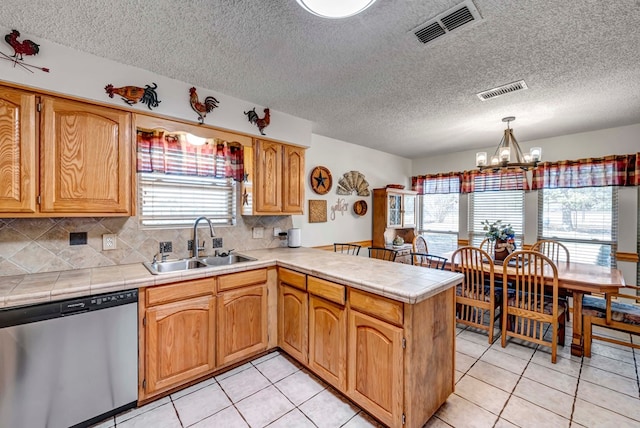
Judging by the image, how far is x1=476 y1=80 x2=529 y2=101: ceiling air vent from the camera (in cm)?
237

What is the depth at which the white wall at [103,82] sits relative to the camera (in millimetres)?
1778

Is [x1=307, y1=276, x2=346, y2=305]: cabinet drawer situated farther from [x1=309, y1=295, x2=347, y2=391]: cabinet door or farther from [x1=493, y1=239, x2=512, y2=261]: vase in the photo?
[x1=493, y1=239, x2=512, y2=261]: vase

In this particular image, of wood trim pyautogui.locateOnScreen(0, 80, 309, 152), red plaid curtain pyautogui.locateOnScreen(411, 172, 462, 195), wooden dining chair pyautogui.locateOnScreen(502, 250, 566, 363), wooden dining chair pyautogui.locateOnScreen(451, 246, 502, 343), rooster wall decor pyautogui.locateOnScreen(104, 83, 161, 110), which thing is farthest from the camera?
red plaid curtain pyautogui.locateOnScreen(411, 172, 462, 195)

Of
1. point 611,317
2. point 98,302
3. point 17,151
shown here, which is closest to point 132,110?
point 17,151

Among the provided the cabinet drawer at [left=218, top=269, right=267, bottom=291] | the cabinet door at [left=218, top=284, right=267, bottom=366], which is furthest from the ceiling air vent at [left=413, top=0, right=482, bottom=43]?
the cabinet door at [left=218, top=284, right=267, bottom=366]

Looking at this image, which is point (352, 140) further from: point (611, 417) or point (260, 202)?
point (611, 417)

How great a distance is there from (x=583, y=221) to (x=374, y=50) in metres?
4.06

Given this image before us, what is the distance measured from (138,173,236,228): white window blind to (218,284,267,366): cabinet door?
0.93 m

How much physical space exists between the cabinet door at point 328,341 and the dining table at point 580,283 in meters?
1.92

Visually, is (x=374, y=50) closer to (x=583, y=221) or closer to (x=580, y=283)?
(x=580, y=283)

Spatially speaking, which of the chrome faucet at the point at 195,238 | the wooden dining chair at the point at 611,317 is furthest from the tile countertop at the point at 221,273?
the wooden dining chair at the point at 611,317

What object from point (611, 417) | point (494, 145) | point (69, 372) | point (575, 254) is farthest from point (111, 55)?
point (575, 254)

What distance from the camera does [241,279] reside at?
2.38 meters

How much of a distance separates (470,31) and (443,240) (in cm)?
423
